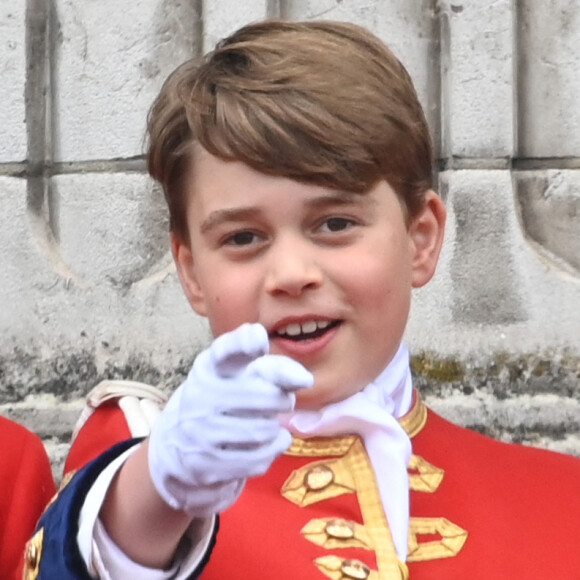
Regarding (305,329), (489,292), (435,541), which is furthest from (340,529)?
(489,292)

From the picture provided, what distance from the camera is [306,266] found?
1.20 m

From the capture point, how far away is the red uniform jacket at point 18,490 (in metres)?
1.39

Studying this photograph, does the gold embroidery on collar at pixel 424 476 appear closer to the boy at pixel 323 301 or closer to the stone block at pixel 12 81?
the boy at pixel 323 301

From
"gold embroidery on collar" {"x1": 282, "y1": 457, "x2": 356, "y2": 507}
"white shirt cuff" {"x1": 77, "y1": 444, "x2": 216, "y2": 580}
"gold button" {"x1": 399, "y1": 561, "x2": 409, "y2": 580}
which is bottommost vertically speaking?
"gold button" {"x1": 399, "y1": 561, "x2": 409, "y2": 580}

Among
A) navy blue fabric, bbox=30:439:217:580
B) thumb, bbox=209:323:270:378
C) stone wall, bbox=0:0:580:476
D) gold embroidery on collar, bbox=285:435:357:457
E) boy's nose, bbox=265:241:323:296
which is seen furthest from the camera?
stone wall, bbox=0:0:580:476

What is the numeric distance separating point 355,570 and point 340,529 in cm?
5

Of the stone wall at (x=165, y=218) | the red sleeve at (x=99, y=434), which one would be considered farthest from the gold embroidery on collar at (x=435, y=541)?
the stone wall at (x=165, y=218)

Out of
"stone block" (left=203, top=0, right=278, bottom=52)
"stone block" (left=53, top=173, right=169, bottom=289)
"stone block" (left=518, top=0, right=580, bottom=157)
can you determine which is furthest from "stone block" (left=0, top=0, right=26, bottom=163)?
"stone block" (left=518, top=0, right=580, bottom=157)

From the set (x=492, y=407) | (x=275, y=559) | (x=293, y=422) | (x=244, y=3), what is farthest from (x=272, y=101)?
(x=492, y=407)

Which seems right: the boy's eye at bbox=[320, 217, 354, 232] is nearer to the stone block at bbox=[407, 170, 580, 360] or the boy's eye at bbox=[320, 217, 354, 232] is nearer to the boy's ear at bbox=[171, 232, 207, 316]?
the boy's ear at bbox=[171, 232, 207, 316]

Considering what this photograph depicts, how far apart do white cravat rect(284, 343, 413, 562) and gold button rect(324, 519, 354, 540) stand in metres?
0.04

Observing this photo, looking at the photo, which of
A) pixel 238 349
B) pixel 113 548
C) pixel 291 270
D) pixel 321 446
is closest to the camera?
A: pixel 238 349

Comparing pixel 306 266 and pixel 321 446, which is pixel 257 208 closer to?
pixel 306 266

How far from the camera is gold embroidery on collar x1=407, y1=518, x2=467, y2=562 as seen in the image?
49.4 inches
